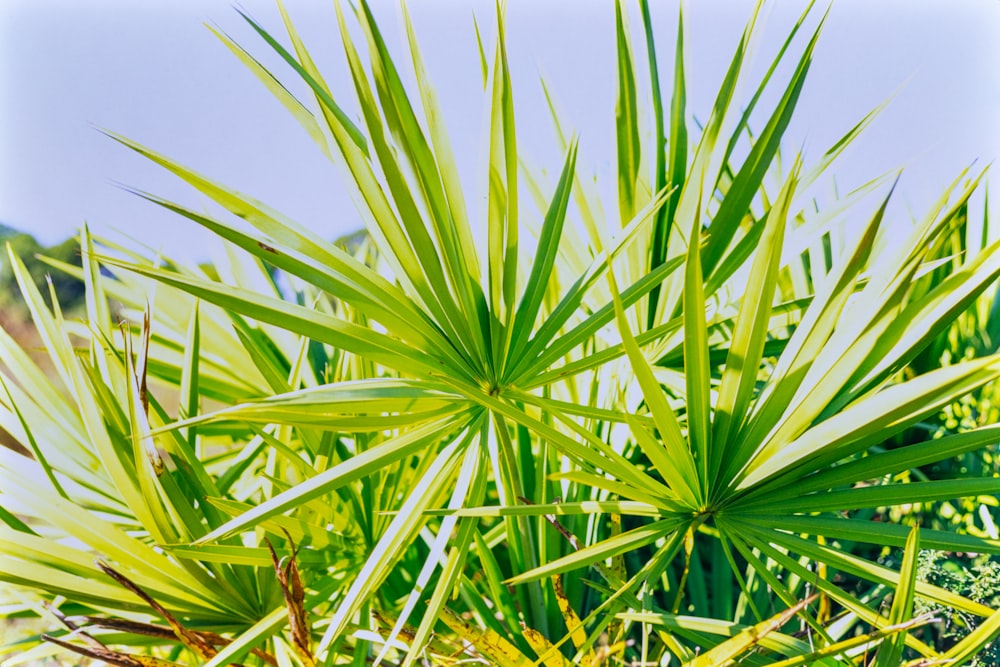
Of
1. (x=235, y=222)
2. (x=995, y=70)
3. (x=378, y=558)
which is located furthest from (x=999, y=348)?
(x=235, y=222)

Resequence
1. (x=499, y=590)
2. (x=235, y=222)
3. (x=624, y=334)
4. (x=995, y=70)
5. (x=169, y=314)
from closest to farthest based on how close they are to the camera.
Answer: (x=624, y=334)
(x=235, y=222)
(x=499, y=590)
(x=995, y=70)
(x=169, y=314)

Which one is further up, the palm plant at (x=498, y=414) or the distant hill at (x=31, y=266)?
the distant hill at (x=31, y=266)

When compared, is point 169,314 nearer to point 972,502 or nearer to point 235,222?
point 235,222

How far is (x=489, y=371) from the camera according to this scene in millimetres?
683

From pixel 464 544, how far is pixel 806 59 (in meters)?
0.63

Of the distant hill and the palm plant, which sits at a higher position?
the distant hill

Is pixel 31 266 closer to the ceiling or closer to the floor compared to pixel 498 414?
closer to the ceiling

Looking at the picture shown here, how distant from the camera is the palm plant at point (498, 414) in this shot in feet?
1.80

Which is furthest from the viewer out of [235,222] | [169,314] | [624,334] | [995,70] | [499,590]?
[169,314]

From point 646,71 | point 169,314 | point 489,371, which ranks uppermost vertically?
point 646,71

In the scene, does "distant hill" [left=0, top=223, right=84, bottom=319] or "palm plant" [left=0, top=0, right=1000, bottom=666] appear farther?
"distant hill" [left=0, top=223, right=84, bottom=319]

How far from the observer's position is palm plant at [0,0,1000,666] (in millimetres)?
548

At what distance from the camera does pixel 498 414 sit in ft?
2.21

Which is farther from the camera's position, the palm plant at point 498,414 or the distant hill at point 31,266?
the distant hill at point 31,266
